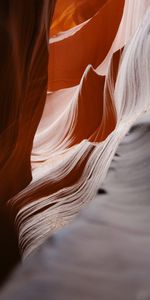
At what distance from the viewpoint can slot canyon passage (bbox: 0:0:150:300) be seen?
28 cm

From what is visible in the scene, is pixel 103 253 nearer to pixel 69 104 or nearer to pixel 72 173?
pixel 72 173

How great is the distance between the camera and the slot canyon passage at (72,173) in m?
0.28

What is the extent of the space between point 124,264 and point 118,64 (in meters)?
0.38

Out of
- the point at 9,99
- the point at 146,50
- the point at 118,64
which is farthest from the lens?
the point at 118,64

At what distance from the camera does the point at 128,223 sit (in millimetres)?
312

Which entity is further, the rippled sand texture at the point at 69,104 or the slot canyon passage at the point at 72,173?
the rippled sand texture at the point at 69,104

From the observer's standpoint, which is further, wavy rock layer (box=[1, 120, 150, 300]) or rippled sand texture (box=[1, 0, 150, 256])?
rippled sand texture (box=[1, 0, 150, 256])

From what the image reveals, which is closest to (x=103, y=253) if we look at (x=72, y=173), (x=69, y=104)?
(x=72, y=173)

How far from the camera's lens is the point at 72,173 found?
0.45 meters

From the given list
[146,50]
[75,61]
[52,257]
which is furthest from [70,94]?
[52,257]

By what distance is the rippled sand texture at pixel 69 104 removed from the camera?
0.38 meters

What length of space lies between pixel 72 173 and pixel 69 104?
0.83ft

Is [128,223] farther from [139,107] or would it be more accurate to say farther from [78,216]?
[139,107]

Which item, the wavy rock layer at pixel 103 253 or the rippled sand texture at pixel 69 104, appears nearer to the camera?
the wavy rock layer at pixel 103 253
